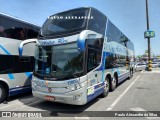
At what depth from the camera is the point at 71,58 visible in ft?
23.3

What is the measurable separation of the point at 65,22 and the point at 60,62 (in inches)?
73.8

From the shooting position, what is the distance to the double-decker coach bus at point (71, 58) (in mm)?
6887

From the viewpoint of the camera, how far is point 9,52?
30.3 feet

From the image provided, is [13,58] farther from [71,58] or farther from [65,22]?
[71,58]

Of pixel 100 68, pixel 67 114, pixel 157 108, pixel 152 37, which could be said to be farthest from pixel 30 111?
pixel 152 37

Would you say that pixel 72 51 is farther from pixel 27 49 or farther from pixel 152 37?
pixel 152 37

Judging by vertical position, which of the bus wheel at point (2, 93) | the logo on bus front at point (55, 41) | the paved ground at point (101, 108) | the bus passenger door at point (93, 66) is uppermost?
the logo on bus front at point (55, 41)

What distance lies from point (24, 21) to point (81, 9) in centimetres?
366

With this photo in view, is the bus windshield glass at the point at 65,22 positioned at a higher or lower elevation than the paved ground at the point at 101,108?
higher

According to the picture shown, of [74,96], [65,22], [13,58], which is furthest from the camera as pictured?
[13,58]

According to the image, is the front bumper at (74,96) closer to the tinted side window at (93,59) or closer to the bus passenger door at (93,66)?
the bus passenger door at (93,66)

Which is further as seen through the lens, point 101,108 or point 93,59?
point 93,59

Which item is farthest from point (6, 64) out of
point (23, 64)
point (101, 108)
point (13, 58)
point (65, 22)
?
point (101, 108)

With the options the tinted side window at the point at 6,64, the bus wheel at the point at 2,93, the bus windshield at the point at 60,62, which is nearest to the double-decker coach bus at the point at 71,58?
the bus windshield at the point at 60,62
